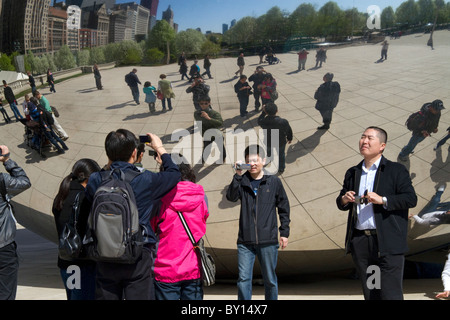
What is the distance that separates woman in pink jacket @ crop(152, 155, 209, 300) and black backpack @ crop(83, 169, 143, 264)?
354mm

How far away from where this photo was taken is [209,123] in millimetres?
3561

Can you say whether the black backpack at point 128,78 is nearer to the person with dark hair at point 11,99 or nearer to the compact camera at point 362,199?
the person with dark hair at point 11,99

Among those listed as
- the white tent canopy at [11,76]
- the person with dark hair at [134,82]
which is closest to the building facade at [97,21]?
the person with dark hair at [134,82]

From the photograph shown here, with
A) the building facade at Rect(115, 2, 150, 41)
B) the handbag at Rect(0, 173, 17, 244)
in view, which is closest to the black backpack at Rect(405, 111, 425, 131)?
the building facade at Rect(115, 2, 150, 41)

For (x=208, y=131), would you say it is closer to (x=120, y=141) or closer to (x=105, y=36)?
(x=120, y=141)

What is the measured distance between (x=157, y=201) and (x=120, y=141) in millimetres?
529

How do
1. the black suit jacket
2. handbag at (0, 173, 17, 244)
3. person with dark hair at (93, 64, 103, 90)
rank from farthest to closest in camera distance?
person with dark hair at (93, 64, 103, 90) → handbag at (0, 173, 17, 244) → the black suit jacket

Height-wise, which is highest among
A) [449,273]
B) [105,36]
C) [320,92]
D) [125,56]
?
[105,36]

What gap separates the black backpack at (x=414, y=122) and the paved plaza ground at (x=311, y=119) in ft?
0.18

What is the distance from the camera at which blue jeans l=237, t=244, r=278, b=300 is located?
307cm

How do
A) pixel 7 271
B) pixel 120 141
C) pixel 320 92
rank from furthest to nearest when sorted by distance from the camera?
pixel 320 92 → pixel 7 271 → pixel 120 141

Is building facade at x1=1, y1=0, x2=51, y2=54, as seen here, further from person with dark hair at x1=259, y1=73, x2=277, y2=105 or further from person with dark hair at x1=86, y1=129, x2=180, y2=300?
person with dark hair at x1=259, y1=73, x2=277, y2=105

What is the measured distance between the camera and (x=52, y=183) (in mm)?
3908
